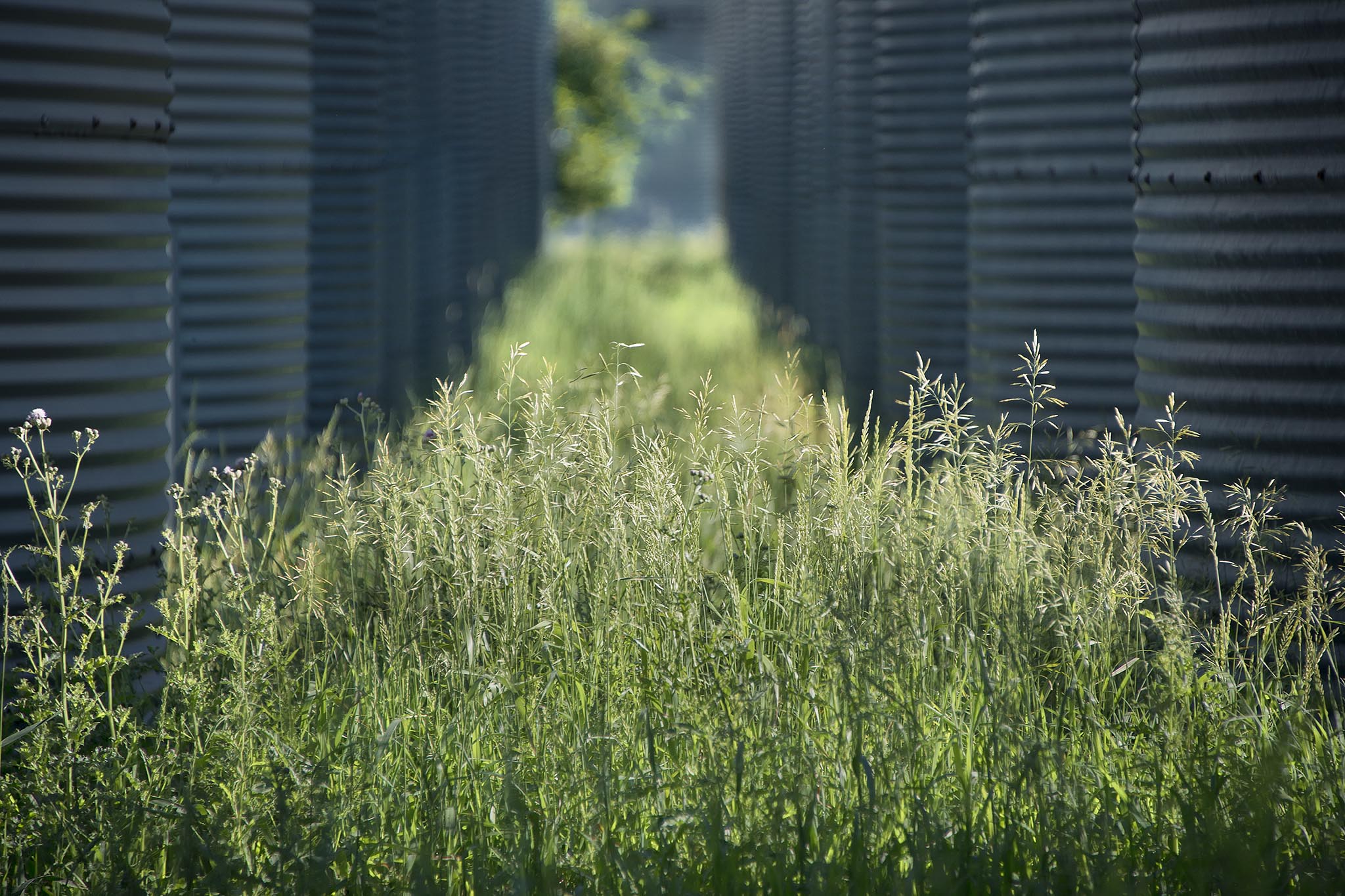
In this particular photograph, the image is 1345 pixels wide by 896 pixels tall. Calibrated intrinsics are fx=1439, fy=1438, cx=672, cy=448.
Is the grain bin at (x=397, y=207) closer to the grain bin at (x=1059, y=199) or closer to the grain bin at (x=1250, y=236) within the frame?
the grain bin at (x=1059, y=199)

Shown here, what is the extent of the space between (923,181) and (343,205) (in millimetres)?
2794

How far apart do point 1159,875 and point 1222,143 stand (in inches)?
69.6

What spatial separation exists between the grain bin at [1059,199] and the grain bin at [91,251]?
9.63 feet

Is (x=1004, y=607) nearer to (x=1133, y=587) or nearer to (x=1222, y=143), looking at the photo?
(x=1133, y=587)

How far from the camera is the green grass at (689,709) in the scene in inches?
94.6

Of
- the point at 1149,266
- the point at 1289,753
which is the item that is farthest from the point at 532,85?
the point at 1289,753

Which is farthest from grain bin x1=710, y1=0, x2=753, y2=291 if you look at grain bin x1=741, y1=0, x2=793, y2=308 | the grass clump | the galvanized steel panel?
the galvanized steel panel

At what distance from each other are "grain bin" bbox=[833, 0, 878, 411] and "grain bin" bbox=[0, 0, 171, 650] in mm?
5496

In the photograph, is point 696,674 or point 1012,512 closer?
point 696,674

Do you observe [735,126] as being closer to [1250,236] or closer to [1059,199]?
[1059,199]

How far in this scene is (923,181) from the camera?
7086mm

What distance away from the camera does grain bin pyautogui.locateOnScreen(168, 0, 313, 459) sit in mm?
4777

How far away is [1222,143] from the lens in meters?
3.35

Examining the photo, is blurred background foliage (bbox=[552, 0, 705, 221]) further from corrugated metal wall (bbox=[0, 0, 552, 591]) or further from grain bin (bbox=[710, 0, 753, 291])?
corrugated metal wall (bbox=[0, 0, 552, 591])
